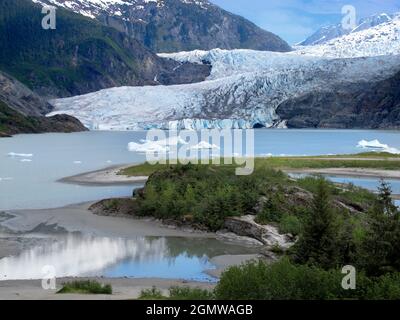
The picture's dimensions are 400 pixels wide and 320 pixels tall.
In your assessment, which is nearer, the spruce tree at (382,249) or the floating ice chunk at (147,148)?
the spruce tree at (382,249)

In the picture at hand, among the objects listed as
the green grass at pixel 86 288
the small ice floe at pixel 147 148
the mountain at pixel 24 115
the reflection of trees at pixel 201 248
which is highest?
the mountain at pixel 24 115

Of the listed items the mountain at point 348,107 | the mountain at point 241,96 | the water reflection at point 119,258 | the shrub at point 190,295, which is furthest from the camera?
the mountain at point 348,107

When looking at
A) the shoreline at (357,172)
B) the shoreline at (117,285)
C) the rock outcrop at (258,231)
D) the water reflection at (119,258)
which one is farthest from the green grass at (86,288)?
the shoreline at (357,172)

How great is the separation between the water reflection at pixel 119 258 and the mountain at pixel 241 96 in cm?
9245

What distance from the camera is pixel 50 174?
4988 cm

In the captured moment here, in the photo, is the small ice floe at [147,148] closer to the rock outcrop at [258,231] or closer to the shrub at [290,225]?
the rock outcrop at [258,231]

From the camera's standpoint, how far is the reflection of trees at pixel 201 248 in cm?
2202

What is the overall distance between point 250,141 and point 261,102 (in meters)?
27.8

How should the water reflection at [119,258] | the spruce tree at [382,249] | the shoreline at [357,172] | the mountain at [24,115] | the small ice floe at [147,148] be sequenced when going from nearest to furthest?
the spruce tree at [382,249] → the water reflection at [119,258] → the shoreline at [357,172] → the small ice floe at [147,148] → the mountain at [24,115]

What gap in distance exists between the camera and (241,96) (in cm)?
12419

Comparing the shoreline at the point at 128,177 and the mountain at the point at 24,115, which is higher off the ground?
the mountain at the point at 24,115

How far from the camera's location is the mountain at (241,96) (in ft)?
395

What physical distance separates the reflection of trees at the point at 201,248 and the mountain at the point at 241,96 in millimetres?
91921
